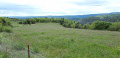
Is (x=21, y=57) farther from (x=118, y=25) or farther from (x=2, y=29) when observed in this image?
(x=118, y=25)

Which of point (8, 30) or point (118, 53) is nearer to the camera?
point (118, 53)

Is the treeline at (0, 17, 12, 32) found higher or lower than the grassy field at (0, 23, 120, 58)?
higher

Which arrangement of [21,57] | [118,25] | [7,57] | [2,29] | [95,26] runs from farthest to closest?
1. [95,26]
2. [118,25]
3. [2,29]
4. [21,57]
5. [7,57]

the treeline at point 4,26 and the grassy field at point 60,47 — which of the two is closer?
the grassy field at point 60,47

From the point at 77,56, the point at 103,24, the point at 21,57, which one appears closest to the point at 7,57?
the point at 21,57

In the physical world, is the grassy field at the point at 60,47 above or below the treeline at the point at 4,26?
below

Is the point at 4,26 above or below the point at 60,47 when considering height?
above

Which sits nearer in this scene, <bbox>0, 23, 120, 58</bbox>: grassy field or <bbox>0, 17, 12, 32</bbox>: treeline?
<bbox>0, 23, 120, 58</bbox>: grassy field

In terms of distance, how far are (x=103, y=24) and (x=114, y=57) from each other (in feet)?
201

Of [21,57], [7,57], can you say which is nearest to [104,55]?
[21,57]

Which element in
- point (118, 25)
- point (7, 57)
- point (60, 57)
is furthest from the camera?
point (118, 25)

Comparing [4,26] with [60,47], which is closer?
[60,47]

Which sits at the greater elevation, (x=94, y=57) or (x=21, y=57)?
(x=21, y=57)

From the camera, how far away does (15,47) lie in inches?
302
